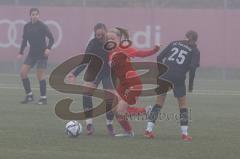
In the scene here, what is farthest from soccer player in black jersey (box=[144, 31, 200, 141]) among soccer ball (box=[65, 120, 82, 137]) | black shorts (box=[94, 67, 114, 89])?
soccer ball (box=[65, 120, 82, 137])

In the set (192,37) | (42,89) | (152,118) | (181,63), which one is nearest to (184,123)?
(152,118)

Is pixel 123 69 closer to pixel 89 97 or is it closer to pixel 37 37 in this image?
pixel 89 97

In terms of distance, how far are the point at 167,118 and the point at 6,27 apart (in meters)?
14.8

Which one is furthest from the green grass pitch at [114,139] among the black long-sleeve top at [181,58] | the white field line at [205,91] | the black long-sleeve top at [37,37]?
the white field line at [205,91]

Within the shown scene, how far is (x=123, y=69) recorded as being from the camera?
12.6 m

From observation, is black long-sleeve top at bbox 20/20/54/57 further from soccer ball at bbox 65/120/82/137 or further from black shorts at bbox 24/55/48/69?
soccer ball at bbox 65/120/82/137

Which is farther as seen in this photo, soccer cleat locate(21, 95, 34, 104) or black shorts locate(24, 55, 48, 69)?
black shorts locate(24, 55, 48, 69)

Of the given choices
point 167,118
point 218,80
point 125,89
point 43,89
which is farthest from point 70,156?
point 218,80

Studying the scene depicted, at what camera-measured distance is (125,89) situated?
12664 mm

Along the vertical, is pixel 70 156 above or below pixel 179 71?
below

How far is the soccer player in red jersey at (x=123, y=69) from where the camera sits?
41.0 ft

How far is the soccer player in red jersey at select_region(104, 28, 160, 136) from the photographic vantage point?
12492 millimetres

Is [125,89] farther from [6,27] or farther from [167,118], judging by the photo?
[6,27]

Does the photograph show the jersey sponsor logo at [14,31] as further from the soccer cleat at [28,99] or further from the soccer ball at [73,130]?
the soccer ball at [73,130]
